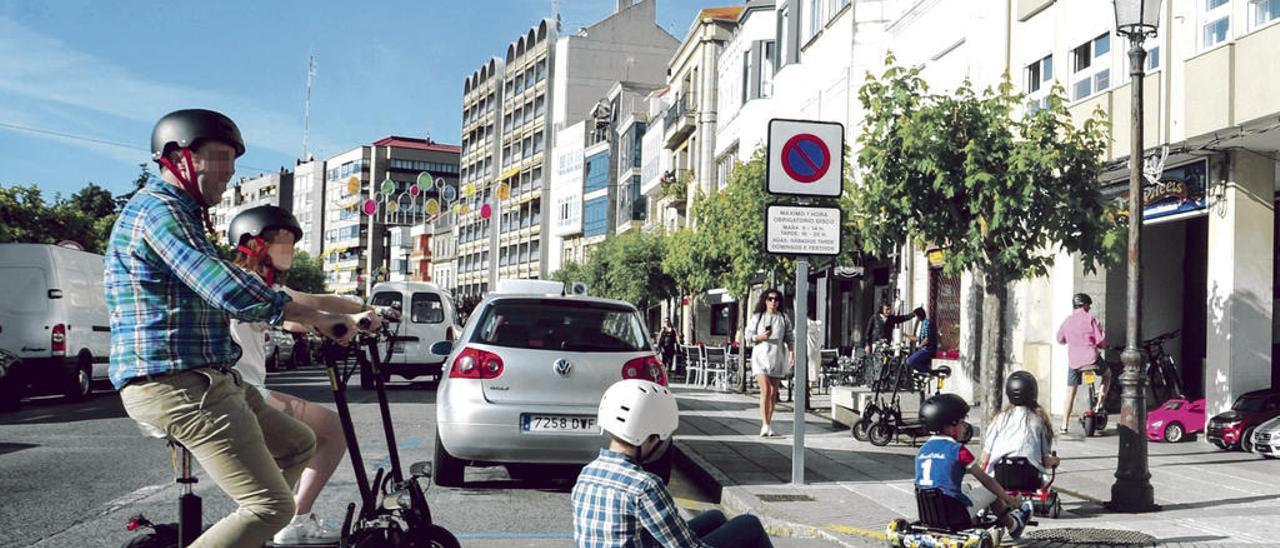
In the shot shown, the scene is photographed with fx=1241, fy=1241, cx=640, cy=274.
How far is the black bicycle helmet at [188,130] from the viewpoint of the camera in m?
3.67

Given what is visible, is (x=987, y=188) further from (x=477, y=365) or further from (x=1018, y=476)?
(x=477, y=365)

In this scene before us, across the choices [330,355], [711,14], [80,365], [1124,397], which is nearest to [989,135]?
[1124,397]

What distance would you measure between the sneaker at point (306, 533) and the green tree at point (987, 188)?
22.9 feet

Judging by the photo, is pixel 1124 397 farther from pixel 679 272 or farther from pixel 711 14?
pixel 711 14

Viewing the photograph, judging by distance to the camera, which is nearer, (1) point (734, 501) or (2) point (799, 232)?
(1) point (734, 501)

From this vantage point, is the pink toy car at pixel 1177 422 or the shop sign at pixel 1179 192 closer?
the pink toy car at pixel 1177 422

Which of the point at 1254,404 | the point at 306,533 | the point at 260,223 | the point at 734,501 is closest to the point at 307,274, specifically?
the point at 1254,404

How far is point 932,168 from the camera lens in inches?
413

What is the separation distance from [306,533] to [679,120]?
174 ft

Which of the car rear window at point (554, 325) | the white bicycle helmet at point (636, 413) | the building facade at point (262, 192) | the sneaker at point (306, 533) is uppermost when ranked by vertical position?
the building facade at point (262, 192)

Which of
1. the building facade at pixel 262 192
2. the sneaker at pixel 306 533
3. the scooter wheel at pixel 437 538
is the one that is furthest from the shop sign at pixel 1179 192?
the building facade at pixel 262 192

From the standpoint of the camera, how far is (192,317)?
12.2ft

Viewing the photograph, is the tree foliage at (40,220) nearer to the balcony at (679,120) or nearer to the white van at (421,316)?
the white van at (421,316)

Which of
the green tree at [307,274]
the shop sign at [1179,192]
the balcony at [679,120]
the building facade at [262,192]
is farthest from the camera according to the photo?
the building facade at [262,192]
